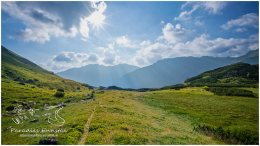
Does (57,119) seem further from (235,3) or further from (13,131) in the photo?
(235,3)

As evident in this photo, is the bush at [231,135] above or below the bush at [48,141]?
below

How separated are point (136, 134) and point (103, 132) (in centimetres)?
439

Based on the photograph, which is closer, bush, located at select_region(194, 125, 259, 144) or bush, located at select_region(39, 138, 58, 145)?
bush, located at select_region(39, 138, 58, 145)

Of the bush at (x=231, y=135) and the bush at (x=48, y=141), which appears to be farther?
the bush at (x=231, y=135)

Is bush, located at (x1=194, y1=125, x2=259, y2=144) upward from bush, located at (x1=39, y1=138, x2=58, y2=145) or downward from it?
downward

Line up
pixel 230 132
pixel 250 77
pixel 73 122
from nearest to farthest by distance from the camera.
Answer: pixel 73 122, pixel 230 132, pixel 250 77

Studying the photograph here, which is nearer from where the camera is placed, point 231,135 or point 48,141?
point 48,141

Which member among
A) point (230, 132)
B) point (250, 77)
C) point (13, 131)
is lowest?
point (230, 132)

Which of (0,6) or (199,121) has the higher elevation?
(0,6)

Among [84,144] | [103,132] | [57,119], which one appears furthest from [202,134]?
[57,119]

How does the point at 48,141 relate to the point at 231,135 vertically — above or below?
above

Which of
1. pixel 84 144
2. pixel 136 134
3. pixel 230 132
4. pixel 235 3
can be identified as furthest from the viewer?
pixel 235 3

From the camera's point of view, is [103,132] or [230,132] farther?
[230,132]

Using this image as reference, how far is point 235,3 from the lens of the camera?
4353 centimetres
